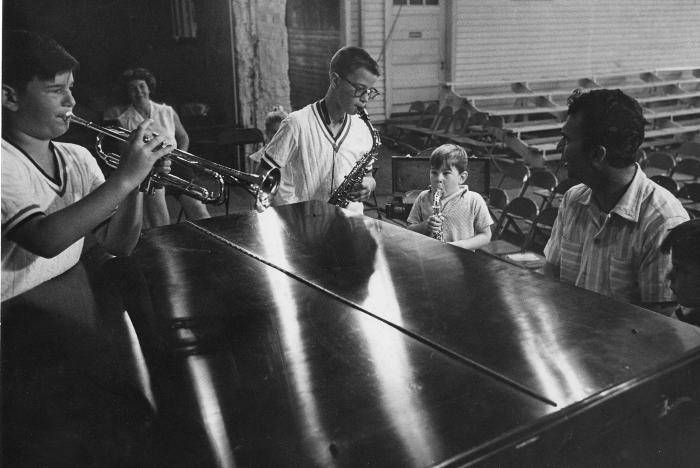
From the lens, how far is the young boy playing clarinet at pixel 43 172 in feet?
6.56

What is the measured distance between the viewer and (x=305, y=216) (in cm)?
310

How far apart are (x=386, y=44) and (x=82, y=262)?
8589mm

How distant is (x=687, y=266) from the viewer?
2.05m

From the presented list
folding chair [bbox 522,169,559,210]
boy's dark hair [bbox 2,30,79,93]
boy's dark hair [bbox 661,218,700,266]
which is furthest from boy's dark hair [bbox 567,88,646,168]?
folding chair [bbox 522,169,559,210]

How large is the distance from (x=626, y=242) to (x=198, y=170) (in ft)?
5.54

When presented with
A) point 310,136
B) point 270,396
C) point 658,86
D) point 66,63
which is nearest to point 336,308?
point 270,396

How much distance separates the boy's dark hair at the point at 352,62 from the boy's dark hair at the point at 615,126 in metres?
1.27

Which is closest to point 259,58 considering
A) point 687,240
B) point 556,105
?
point 556,105

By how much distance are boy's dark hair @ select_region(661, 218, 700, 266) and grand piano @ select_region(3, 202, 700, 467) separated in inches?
12.6

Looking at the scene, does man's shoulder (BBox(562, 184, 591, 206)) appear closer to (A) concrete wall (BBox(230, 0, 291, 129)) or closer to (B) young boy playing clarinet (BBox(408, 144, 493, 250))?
(B) young boy playing clarinet (BBox(408, 144, 493, 250))

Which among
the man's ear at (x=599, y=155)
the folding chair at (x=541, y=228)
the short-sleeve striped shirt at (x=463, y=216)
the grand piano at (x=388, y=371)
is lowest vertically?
the folding chair at (x=541, y=228)

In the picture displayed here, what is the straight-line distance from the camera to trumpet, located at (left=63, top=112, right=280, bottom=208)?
2482 millimetres

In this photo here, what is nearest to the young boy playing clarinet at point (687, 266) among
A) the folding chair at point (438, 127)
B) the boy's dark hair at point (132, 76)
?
the boy's dark hair at point (132, 76)

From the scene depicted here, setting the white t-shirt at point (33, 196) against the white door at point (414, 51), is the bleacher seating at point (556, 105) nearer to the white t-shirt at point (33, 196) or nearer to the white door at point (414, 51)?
the white door at point (414, 51)
